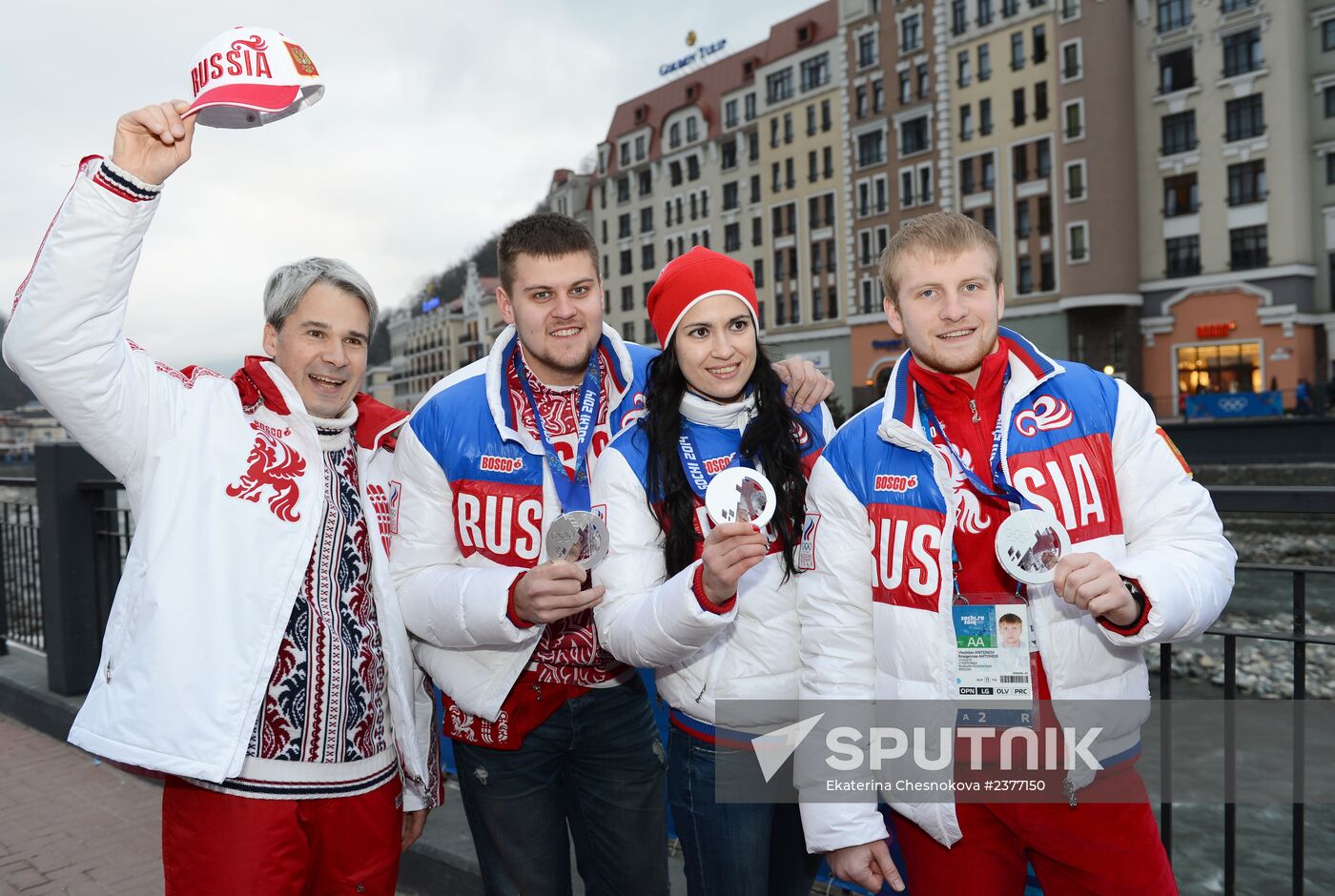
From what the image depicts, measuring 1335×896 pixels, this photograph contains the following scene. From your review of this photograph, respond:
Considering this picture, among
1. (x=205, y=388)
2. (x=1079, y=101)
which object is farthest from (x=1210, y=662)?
(x=1079, y=101)

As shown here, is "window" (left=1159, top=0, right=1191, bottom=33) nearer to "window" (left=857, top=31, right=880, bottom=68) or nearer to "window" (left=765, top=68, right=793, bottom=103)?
"window" (left=857, top=31, right=880, bottom=68)

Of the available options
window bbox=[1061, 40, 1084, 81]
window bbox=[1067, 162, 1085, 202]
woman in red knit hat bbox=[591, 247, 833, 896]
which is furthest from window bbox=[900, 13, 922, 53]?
woman in red knit hat bbox=[591, 247, 833, 896]

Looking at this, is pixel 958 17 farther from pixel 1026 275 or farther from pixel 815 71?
pixel 1026 275

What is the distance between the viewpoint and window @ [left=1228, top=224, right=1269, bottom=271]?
35.9 meters

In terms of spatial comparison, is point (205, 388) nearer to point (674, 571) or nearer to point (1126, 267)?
point (674, 571)

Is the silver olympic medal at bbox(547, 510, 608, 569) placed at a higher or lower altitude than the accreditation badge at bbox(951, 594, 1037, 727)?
higher

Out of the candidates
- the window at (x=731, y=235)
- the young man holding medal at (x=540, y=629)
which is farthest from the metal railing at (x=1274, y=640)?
the window at (x=731, y=235)

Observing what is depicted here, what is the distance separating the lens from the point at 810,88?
50.6 meters

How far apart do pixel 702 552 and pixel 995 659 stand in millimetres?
735

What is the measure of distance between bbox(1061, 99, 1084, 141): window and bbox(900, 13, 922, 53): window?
865cm

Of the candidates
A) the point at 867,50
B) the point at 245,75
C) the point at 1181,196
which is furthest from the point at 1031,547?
the point at 867,50

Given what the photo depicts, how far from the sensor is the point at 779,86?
52656mm

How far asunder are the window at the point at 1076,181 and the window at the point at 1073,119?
3.65ft

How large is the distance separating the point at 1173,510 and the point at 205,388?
247 cm
